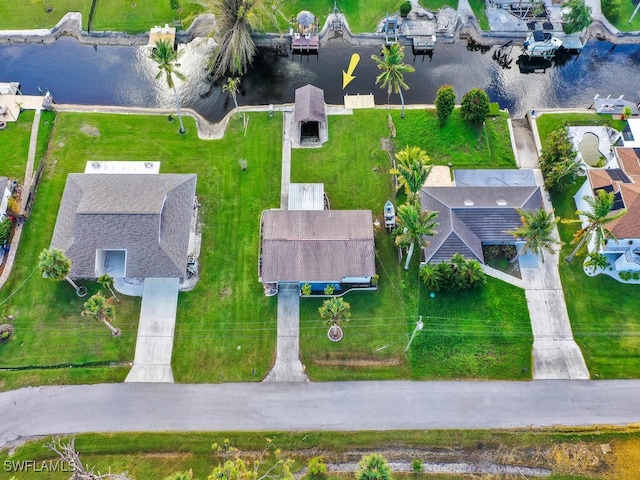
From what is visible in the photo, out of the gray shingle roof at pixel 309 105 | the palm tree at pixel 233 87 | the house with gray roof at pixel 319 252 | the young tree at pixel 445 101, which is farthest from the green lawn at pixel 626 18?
the palm tree at pixel 233 87

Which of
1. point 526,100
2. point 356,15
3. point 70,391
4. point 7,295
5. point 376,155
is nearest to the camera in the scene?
point 70,391

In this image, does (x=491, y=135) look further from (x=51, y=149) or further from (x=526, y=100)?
(x=51, y=149)

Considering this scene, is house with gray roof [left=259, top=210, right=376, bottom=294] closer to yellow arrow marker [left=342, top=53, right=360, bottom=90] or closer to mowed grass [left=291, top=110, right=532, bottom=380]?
mowed grass [left=291, top=110, right=532, bottom=380]

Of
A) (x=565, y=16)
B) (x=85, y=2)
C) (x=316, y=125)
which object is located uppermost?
(x=85, y=2)

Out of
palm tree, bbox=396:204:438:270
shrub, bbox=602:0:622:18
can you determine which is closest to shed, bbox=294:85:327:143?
palm tree, bbox=396:204:438:270

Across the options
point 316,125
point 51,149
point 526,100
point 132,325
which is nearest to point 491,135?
point 526,100

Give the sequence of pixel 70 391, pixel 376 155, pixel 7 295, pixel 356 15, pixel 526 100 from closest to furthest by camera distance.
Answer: pixel 70 391 → pixel 7 295 → pixel 376 155 → pixel 526 100 → pixel 356 15
